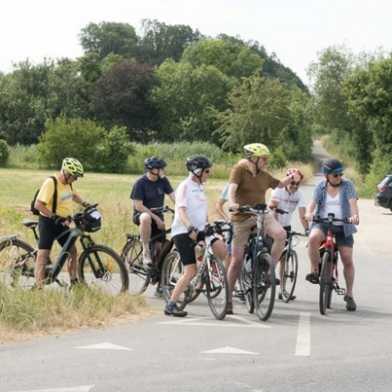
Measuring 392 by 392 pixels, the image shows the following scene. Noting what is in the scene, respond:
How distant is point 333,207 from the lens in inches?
420

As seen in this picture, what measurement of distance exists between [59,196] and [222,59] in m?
125

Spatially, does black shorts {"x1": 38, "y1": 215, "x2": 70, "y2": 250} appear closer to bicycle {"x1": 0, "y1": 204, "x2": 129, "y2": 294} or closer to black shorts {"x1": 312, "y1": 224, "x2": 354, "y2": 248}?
bicycle {"x1": 0, "y1": 204, "x2": 129, "y2": 294}

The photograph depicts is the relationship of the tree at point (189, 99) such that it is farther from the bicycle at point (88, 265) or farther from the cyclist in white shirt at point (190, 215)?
the cyclist in white shirt at point (190, 215)

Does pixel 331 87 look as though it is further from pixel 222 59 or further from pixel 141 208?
pixel 141 208

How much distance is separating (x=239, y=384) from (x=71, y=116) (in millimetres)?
94584

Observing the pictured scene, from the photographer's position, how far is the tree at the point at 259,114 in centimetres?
7150

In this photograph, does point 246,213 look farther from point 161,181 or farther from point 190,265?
point 161,181

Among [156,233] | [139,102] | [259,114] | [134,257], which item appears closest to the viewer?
[156,233]

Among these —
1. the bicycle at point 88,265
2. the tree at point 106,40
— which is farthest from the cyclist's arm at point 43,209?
the tree at point 106,40

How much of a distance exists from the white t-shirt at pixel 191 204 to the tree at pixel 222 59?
406ft

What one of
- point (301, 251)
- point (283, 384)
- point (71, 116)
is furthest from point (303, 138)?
point (283, 384)

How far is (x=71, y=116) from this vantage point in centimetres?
9981

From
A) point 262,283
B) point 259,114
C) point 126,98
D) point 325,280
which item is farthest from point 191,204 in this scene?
point 126,98

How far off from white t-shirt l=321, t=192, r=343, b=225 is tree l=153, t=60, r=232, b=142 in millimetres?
87577
